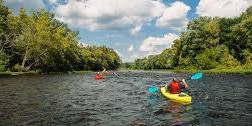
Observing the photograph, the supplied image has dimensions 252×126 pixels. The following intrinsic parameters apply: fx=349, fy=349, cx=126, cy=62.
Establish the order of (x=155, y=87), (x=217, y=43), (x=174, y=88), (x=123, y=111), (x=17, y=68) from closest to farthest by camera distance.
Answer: (x=123, y=111) → (x=174, y=88) → (x=155, y=87) → (x=17, y=68) → (x=217, y=43)

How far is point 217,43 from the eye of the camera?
9581 centimetres

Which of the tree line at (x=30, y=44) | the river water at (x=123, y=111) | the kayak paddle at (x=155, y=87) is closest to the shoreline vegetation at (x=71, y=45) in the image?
the tree line at (x=30, y=44)

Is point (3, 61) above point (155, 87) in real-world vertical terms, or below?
above

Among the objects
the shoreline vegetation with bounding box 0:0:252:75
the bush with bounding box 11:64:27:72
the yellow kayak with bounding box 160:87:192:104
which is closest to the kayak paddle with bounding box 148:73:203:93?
the yellow kayak with bounding box 160:87:192:104

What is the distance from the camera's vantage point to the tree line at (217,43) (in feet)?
285

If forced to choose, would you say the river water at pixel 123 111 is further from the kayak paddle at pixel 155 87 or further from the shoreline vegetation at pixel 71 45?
the shoreline vegetation at pixel 71 45

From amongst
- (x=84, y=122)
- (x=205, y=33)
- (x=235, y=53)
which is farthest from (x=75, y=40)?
(x=84, y=122)

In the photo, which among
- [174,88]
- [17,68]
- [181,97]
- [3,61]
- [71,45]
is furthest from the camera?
[71,45]

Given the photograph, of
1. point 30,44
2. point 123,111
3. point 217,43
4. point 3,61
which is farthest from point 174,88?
point 217,43

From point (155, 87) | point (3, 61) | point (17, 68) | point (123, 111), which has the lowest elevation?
point (123, 111)

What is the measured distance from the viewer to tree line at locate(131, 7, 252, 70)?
87.0m

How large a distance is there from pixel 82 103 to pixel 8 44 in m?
55.3

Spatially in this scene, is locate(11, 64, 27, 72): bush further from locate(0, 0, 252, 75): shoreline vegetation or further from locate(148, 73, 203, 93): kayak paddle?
locate(148, 73, 203, 93): kayak paddle

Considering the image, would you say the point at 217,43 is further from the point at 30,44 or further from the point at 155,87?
the point at 155,87
